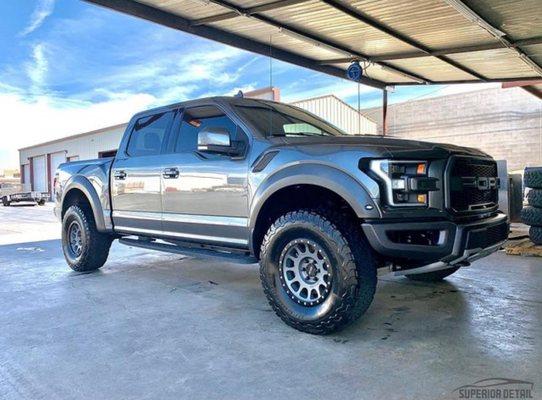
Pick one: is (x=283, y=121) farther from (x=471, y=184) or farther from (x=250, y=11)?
(x=250, y=11)

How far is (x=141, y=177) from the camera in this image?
16.8 ft

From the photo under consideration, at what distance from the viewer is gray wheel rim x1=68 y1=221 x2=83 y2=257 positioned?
6.07 m

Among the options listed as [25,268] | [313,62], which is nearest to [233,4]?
[313,62]

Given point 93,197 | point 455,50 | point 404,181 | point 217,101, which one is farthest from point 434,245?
point 455,50

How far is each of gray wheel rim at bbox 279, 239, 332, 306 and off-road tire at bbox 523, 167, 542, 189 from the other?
493 cm

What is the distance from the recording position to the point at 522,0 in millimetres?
6520

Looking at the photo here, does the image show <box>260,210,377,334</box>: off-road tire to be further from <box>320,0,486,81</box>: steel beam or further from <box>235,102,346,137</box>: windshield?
<box>320,0,486,81</box>: steel beam

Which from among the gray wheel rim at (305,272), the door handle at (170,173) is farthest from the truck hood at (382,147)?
the door handle at (170,173)

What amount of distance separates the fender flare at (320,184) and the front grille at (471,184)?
62 centimetres

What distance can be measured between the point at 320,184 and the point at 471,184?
117 centimetres

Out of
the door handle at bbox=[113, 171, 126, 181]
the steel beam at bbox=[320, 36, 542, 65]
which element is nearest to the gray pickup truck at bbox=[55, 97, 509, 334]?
the door handle at bbox=[113, 171, 126, 181]

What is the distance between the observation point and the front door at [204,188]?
160 inches

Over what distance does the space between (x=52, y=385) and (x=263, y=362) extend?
1.29 metres

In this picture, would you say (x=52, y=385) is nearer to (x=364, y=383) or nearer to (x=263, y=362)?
(x=263, y=362)
